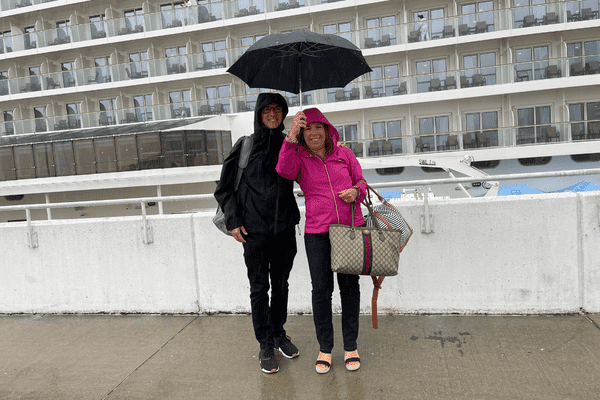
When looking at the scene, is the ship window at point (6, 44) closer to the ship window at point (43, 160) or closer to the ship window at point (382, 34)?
the ship window at point (43, 160)

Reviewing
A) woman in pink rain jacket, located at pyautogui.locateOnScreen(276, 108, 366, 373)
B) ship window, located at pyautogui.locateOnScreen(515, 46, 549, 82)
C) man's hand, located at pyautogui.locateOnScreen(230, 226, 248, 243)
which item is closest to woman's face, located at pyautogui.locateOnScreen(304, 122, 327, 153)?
woman in pink rain jacket, located at pyautogui.locateOnScreen(276, 108, 366, 373)

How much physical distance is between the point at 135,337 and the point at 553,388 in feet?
11.1

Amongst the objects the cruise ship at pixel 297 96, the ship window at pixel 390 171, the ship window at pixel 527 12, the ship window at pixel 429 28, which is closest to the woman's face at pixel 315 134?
the cruise ship at pixel 297 96

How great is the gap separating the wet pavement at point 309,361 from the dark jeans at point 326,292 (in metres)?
0.25

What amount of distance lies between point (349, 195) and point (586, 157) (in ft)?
73.3

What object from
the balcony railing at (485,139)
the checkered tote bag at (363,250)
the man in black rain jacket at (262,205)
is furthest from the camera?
the balcony railing at (485,139)

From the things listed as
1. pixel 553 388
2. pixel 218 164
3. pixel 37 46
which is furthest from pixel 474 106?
pixel 37 46

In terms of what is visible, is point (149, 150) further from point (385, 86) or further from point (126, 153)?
point (385, 86)

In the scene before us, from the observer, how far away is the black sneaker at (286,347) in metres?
3.31

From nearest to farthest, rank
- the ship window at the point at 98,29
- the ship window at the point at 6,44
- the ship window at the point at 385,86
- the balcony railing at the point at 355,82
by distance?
the balcony railing at the point at 355,82 < the ship window at the point at 385,86 < the ship window at the point at 98,29 < the ship window at the point at 6,44

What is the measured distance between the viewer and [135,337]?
3986mm

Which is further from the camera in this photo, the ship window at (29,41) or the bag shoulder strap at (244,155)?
the ship window at (29,41)

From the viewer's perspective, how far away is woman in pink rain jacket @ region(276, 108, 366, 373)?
2.90 metres

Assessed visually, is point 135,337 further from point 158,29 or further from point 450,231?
point 158,29
